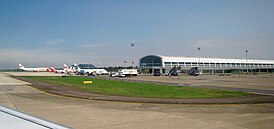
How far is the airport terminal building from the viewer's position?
429ft

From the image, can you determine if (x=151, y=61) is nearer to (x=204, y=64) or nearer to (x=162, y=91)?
(x=204, y=64)

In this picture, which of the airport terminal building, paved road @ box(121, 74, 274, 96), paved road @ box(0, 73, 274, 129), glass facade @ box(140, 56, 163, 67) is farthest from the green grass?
glass facade @ box(140, 56, 163, 67)

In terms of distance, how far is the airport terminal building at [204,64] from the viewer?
13075 cm

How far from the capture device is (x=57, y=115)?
44.5 feet

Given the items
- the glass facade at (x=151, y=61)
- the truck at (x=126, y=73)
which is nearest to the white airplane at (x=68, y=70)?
the glass facade at (x=151, y=61)

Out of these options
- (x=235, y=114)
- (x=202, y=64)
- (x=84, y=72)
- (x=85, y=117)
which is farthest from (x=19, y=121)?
(x=202, y=64)

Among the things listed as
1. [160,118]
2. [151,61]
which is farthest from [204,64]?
[160,118]

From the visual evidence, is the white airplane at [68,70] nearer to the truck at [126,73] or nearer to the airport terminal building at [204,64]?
the airport terminal building at [204,64]

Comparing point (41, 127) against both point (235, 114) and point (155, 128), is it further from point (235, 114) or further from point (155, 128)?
point (235, 114)

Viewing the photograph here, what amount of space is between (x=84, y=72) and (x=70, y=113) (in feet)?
328

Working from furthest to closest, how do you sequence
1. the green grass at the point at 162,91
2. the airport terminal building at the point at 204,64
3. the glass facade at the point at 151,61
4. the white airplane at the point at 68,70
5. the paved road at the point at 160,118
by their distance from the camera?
the glass facade at the point at 151,61, the airport terminal building at the point at 204,64, the white airplane at the point at 68,70, the green grass at the point at 162,91, the paved road at the point at 160,118

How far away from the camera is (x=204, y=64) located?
5625 inches

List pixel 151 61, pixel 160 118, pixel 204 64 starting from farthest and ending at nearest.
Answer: pixel 204 64, pixel 151 61, pixel 160 118

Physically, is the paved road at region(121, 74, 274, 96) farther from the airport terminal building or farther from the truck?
the airport terminal building
